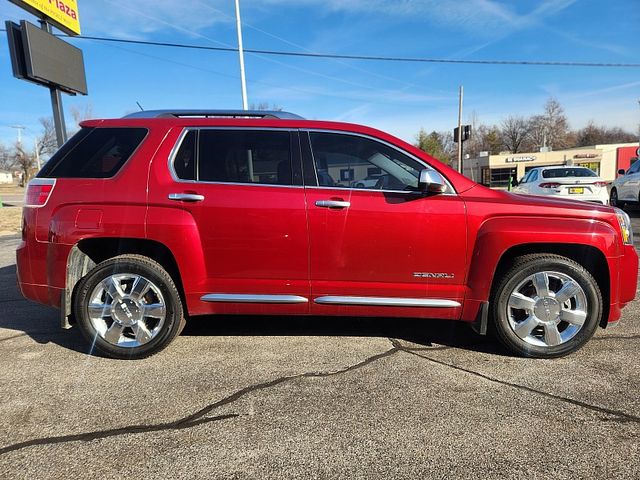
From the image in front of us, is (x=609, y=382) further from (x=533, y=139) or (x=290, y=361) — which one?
(x=533, y=139)

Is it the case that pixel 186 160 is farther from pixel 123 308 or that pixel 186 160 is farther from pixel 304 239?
pixel 123 308

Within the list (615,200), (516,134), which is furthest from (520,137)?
(615,200)

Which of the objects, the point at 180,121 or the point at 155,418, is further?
the point at 180,121

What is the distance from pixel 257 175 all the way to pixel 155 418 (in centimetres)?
192

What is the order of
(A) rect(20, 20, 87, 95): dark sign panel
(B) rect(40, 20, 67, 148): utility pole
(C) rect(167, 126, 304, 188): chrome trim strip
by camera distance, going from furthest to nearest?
(B) rect(40, 20, 67, 148): utility pole
(A) rect(20, 20, 87, 95): dark sign panel
(C) rect(167, 126, 304, 188): chrome trim strip

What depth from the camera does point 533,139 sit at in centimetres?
9112

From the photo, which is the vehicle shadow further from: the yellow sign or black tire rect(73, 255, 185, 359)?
the yellow sign

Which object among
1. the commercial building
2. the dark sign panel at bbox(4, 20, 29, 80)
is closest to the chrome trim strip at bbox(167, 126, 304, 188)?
the dark sign panel at bbox(4, 20, 29, 80)

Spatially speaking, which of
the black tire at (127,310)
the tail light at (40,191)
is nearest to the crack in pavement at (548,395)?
the black tire at (127,310)

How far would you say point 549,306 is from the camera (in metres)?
3.54

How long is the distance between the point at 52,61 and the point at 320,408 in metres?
12.5

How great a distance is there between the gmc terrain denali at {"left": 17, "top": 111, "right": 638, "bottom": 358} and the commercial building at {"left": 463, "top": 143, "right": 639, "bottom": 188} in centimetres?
6008

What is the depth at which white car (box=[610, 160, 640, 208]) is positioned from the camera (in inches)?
517

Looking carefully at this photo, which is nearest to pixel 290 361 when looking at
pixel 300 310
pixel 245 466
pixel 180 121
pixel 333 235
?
pixel 300 310
